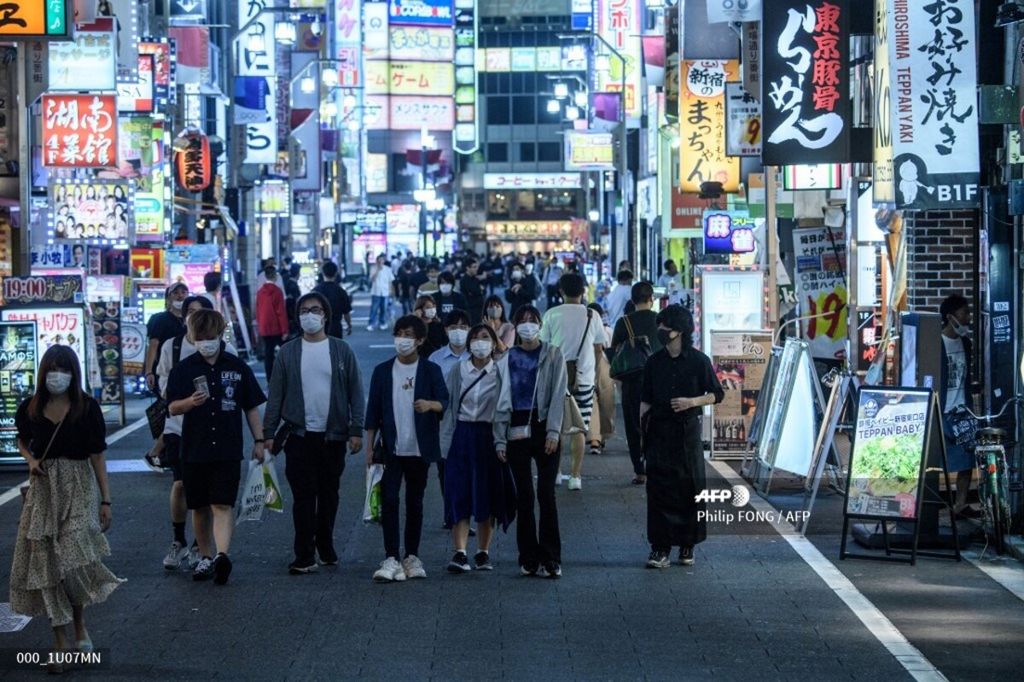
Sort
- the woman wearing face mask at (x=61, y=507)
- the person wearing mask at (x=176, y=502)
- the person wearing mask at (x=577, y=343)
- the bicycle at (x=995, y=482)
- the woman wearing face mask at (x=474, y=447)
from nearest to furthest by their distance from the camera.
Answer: the woman wearing face mask at (x=61, y=507) → the woman wearing face mask at (x=474, y=447) → the person wearing mask at (x=176, y=502) → the bicycle at (x=995, y=482) → the person wearing mask at (x=577, y=343)

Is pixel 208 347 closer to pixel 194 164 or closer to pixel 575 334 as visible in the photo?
pixel 575 334

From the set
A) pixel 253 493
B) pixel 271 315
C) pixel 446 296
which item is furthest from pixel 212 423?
pixel 446 296

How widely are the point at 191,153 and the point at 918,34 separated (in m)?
22.9

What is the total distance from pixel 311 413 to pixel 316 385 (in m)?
0.18

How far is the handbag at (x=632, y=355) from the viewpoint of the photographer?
15.7m

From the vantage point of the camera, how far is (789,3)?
15.1 meters

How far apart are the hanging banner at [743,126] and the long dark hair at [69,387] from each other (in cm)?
1288

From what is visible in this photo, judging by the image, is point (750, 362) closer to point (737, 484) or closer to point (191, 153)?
point (737, 484)

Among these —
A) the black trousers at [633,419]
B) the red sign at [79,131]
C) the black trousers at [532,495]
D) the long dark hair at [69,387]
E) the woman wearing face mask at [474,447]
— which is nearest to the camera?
the long dark hair at [69,387]

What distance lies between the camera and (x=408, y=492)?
11.2 m

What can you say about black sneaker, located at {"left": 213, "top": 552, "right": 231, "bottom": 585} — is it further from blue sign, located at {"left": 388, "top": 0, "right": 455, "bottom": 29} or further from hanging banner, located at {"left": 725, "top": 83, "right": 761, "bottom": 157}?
blue sign, located at {"left": 388, "top": 0, "right": 455, "bottom": 29}

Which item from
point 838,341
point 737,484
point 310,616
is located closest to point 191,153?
point 838,341

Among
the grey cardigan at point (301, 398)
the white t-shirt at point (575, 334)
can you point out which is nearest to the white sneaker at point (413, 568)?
the grey cardigan at point (301, 398)

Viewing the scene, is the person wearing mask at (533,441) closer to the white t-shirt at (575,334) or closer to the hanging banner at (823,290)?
the white t-shirt at (575,334)
